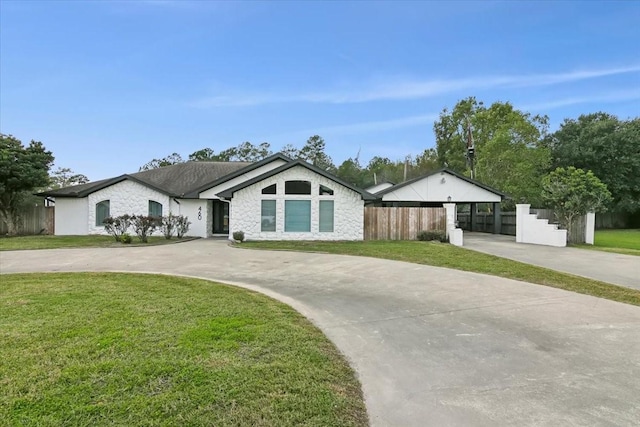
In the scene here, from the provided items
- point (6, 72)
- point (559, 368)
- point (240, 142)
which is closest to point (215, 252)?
point (559, 368)

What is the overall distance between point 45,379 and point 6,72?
19.6 meters

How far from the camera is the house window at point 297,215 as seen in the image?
1744 centimetres

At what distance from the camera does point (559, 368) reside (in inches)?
146

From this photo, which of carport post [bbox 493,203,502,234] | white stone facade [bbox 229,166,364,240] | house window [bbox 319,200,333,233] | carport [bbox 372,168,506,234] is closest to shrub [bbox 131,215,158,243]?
white stone facade [bbox 229,166,364,240]

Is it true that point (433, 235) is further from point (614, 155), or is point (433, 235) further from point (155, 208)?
point (614, 155)

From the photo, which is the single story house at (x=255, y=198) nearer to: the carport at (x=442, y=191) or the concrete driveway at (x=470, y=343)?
the carport at (x=442, y=191)

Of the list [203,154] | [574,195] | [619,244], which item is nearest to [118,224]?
[574,195]

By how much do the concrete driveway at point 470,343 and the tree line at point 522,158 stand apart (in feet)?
39.0

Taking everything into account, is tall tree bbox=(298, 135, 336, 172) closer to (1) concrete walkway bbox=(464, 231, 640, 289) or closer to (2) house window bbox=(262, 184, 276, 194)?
(2) house window bbox=(262, 184, 276, 194)

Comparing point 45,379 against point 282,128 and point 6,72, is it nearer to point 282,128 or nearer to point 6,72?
point 6,72

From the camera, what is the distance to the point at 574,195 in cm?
1556

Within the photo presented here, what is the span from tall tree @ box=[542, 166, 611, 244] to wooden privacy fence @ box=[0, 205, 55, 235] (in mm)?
27267

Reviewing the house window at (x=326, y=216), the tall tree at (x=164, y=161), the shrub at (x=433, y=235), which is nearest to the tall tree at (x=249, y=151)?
the tall tree at (x=164, y=161)

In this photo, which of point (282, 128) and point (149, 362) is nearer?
point (149, 362)
